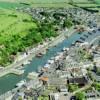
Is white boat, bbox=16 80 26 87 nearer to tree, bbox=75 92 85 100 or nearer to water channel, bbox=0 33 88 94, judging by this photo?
water channel, bbox=0 33 88 94

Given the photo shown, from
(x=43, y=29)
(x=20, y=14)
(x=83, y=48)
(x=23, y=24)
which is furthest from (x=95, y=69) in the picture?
(x=20, y=14)

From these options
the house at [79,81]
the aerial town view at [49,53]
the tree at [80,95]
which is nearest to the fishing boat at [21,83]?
the aerial town view at [49,53]

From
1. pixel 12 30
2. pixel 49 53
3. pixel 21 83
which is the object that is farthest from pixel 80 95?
pixel 12 30

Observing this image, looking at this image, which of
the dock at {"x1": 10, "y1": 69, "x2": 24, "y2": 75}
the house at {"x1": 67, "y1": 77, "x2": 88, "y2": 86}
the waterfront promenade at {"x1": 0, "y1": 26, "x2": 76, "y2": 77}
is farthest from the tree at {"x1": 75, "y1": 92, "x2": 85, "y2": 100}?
the waterfront promenade at {"x1": 0, "y1": 26, "x2": 76, "y2": 77}

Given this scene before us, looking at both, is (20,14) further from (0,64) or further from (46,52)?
(0,64)

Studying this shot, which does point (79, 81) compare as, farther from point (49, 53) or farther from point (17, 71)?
point (49, 53)

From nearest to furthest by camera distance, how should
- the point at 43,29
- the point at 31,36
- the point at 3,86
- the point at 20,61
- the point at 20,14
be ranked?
the point at 3,86 < the point at 20,61 < the point at 31,36 < the point at 43,29 < the point at 20,14

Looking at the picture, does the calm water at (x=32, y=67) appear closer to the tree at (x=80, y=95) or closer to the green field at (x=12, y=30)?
the green field at (x=12, y=30)

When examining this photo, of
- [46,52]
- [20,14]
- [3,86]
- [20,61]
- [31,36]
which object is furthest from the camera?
[20,14]
